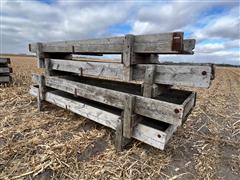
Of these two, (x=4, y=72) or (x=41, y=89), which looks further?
(x=4, y=72)

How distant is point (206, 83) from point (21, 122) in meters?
3.79

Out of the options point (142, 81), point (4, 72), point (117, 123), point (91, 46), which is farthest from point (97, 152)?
point (4, 72)

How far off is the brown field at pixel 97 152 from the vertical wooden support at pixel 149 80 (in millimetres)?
1058

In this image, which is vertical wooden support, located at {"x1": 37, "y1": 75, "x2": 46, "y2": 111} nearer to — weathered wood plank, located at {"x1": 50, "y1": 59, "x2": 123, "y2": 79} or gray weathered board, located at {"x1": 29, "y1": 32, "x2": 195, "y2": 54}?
weathered wood plank, located at {"x1": 50, "y1": 59, "x2": 123, "y2": 79}

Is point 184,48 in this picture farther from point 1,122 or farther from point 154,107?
point 1,122

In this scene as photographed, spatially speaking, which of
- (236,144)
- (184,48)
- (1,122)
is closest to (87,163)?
(184,48)

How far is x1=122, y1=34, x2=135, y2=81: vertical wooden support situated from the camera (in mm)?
2404

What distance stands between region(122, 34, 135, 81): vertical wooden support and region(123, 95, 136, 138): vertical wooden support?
34 cm

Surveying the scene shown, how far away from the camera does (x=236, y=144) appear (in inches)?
132

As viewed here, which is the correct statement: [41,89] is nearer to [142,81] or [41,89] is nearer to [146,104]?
[142,81]

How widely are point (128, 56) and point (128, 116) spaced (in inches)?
35.7

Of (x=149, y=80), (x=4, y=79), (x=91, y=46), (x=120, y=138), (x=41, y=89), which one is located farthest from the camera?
(x=4, y=79)

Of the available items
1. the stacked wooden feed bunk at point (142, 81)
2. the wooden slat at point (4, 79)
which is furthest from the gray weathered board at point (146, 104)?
the wooden slat at point (4, 79)

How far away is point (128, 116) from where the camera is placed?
257 cm
